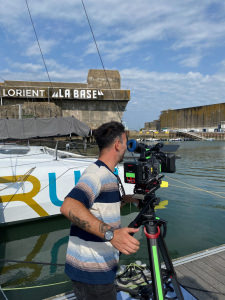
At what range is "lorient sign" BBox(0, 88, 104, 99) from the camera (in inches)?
870

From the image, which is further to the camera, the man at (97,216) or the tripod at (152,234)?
the tripod at (152,234)

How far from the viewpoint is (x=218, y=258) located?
3277 millimetres

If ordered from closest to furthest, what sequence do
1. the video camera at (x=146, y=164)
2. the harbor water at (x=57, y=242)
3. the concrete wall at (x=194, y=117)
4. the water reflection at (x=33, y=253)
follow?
the video camera at (x=146, y=164) < the harbor water at (x=57, y=242) < the water reflection at (x=33, y=253) < the concrete wall at (x=194, y=117)

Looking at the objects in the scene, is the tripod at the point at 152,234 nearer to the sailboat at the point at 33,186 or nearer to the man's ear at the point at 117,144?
the man's ear at the point at 117,144

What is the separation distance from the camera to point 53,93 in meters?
22.7

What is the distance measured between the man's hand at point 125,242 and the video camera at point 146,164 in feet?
1.65

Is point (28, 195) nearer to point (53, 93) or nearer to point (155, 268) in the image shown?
point (155, 268)

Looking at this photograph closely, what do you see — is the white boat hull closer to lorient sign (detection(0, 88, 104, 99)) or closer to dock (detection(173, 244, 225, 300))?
dock (detection(173, 244, 225, 300))

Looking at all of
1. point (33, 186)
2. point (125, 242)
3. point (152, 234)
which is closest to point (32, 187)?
point (33, 186)

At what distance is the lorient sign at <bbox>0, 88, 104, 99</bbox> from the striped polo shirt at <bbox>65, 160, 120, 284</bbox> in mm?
22201

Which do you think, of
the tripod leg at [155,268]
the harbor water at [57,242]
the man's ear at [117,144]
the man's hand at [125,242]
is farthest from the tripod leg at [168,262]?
the harbor water at [57,242]

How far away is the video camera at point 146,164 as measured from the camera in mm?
1590

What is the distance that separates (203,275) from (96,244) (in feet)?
7.46

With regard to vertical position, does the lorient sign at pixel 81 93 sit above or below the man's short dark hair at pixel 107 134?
above
